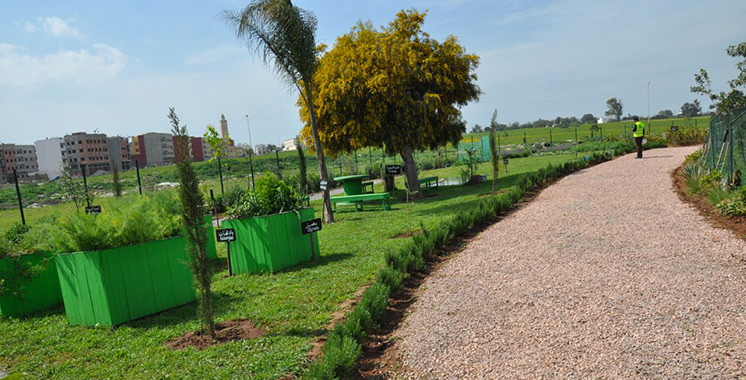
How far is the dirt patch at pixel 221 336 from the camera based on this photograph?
15.4 feet

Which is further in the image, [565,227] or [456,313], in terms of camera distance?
[565,227]

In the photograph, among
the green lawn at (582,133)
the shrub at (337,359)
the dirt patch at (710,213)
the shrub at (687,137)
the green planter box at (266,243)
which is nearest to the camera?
the shrub at (337,359)

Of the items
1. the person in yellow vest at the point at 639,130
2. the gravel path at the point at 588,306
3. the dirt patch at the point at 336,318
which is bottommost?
the gravel path at the point at 588,306

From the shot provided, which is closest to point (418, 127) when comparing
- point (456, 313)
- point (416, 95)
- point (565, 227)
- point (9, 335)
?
point (416, 95)

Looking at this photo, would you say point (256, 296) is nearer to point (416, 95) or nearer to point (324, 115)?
point (324, 115)

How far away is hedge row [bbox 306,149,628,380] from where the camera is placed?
3729 mm

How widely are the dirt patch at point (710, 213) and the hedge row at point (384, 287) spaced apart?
3488 millimetres

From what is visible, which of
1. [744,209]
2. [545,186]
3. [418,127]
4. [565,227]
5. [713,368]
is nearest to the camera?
[713,368]

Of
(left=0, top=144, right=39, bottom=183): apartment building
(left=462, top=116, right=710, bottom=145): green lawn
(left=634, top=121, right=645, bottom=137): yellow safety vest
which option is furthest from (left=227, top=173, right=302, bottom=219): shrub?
(left=0, top=144, right=39, bottom=183): apartment building

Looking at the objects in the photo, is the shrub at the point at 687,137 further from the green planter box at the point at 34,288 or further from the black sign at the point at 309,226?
the green planter box at the point at 34,288

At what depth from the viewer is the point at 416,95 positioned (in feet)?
51.4

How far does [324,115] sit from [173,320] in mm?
10438

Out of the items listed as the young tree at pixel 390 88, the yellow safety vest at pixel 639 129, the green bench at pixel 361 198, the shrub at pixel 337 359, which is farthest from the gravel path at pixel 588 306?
the yellow safety vest at pixel 639 129

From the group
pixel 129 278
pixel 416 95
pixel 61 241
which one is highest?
pixel 416 95
